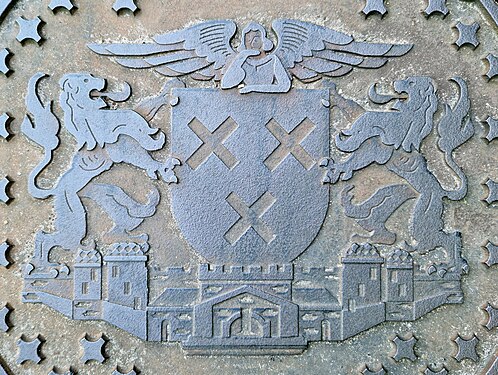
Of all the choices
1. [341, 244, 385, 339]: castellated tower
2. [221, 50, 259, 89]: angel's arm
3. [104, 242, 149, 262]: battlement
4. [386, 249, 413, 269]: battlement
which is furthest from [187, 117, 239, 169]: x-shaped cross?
[386, 249, 413, 269]: battlement

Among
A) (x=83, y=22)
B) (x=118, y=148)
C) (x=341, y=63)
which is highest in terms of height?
(x=83, y=22)

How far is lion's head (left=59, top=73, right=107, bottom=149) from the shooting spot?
1825 millimetres

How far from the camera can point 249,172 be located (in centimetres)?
183

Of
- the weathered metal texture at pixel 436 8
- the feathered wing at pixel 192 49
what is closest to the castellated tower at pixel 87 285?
the feathered wing at pixel 192 49

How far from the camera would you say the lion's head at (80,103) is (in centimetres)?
183

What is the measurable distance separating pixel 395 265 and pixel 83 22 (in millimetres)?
1687

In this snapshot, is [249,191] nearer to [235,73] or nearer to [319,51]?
[235,73]

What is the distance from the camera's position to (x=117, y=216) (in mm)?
1822

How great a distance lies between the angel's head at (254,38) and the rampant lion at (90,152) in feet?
1.74

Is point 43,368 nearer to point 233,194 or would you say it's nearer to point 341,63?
point 233,194

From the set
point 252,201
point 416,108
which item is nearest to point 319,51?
point 416,108

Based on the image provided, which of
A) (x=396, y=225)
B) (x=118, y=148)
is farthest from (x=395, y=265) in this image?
(x=118, y=148)

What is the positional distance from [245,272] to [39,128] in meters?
1.06

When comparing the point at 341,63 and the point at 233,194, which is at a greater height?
the point at 341,63
